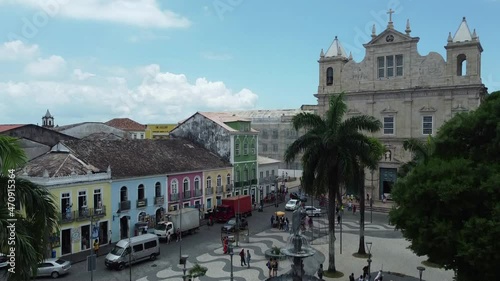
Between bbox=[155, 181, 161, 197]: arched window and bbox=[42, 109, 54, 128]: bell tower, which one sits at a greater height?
bbox=[42, 109, 54, 128]: bell tower

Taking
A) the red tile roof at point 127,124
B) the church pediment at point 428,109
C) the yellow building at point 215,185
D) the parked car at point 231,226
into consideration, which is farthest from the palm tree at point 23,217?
the red tile roof at point 127,124

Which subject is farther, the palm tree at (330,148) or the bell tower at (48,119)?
the bell tower at (48,119)

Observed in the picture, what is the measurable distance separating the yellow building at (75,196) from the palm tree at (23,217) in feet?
56.4

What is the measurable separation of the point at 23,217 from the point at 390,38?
134 feet

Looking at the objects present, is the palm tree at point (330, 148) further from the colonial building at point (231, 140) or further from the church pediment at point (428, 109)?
the church pediment at point (428, 109)

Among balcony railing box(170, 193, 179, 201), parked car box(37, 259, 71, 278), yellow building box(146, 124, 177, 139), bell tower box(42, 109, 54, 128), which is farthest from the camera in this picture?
yellow building box(146, 124, 177, 139)

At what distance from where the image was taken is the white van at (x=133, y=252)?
24022mm

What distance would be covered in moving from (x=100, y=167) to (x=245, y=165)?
1778 centimetres

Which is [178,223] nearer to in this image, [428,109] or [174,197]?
[174,197]

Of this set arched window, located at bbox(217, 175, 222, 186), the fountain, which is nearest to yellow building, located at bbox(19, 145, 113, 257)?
arched window, located at bbox(217, 175, 222, 186)

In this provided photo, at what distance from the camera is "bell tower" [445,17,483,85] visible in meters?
40.0

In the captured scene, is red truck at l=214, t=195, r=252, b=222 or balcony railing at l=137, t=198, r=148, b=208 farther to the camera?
red truck at l=214, t=195, r=252, b=222

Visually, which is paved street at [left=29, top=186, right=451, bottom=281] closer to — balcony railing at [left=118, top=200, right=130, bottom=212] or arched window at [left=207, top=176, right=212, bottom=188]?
balcony railing at [left=118, top=200, right=130, bottom=212]

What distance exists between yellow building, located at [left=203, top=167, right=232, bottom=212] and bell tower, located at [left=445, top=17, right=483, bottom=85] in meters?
23.2
